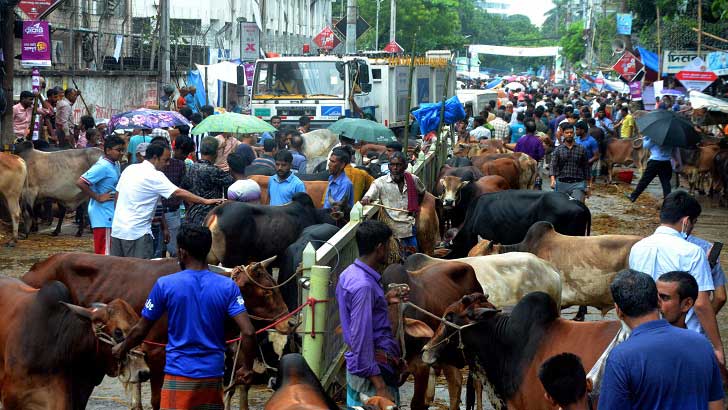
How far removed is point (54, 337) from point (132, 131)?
10732mm

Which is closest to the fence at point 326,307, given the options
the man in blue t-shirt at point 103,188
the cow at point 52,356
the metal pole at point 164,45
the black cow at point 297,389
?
the cow at point 52,356

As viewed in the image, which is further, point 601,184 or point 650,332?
point 601,184

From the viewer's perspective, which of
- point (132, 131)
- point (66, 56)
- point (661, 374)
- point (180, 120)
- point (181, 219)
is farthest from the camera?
point (66, 56)

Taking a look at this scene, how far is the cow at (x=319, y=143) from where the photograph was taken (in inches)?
690

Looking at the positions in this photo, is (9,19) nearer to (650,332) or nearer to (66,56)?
(66,56)

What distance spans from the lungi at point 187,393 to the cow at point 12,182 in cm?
938

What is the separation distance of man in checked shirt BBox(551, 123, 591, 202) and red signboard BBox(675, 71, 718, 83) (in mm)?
9200

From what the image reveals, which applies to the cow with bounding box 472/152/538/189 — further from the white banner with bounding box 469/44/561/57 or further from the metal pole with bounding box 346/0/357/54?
the white banner with bounding box 469/44/561/57

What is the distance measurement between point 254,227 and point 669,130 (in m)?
10.1

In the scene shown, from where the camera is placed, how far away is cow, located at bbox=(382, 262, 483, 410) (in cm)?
729

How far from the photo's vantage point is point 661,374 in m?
4.18

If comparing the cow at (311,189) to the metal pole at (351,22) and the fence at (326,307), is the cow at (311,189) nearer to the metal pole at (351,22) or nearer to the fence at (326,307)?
the fence at (326,307)

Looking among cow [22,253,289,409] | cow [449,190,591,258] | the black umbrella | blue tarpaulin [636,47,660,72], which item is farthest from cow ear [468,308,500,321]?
blue tarpaulin [636,47,660,72]

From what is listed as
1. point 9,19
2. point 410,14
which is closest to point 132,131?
point 9,19
